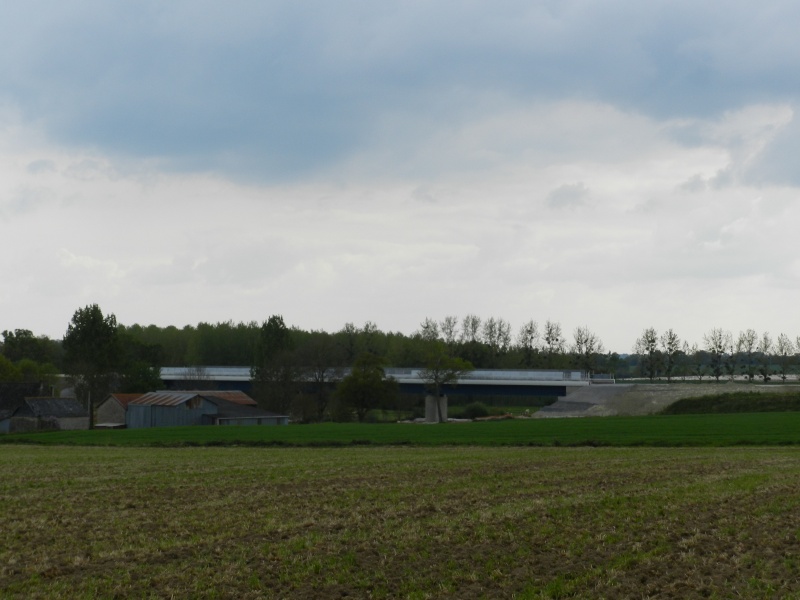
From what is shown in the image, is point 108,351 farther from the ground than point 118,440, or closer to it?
farther from the ground

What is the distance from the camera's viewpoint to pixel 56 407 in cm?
10331

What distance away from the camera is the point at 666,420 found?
73250 mm

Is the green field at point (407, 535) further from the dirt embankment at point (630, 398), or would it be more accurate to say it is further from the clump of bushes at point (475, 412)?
the clump of bushes at point (475, 412)

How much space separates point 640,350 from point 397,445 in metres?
111

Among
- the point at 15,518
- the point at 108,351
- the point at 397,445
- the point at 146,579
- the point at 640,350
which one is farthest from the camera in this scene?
the point at 640,350

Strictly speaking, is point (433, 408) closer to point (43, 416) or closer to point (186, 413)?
point (186, 413)

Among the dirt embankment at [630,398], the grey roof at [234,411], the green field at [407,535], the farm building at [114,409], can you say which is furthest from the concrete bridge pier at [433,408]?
the green field at [407,535]

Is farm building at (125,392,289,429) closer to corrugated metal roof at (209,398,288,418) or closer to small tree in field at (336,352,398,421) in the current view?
corrugated metal roof at (209,398,288,418)

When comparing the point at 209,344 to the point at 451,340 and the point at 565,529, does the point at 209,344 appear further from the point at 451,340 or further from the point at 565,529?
the point at 565,529

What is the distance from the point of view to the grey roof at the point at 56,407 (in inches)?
3959

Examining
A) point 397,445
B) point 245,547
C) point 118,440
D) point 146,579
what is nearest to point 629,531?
point 245,547

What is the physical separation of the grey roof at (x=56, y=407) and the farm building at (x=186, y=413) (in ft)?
19.2

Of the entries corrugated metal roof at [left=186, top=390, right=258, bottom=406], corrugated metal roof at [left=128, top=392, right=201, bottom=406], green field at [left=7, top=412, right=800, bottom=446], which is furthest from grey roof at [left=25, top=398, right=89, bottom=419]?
green field at [left=7, top=412, right=800, bottom=446]

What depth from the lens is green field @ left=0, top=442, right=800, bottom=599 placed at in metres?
14.3
